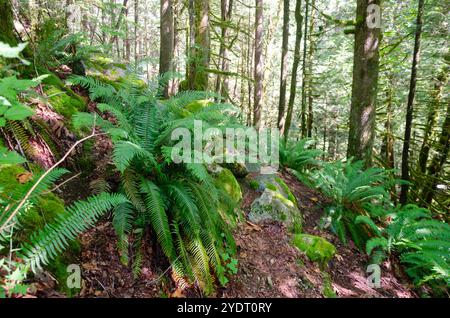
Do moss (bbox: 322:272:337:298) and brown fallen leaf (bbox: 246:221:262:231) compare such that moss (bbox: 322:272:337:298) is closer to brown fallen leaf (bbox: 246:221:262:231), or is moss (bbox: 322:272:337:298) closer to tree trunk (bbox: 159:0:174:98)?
brown fallen leaf (bbox: 246:221:262:231)

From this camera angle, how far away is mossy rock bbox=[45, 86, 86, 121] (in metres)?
3.35

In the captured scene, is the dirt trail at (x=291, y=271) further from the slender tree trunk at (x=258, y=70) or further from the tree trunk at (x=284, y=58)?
the tree trunk at (x=284, y=58)

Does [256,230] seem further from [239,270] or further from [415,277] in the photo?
[415,277]

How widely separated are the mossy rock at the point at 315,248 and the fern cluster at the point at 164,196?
122 cm

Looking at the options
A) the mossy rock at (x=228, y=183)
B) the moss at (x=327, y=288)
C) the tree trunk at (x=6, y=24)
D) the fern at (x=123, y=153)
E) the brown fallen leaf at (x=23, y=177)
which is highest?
the tree trunk at (x=6, y=24)

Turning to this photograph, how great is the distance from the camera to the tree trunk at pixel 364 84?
527 cm

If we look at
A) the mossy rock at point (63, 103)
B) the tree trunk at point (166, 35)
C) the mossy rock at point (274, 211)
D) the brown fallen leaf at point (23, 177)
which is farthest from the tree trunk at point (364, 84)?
the brown fallen leaf at point (23, 177)

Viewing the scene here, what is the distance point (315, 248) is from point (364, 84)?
3269 millimetres

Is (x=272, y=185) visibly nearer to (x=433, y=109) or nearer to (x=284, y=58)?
(x=284, y=58)

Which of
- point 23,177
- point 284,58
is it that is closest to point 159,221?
point 23,177

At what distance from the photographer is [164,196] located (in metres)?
2.88

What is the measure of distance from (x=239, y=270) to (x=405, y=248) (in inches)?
119
